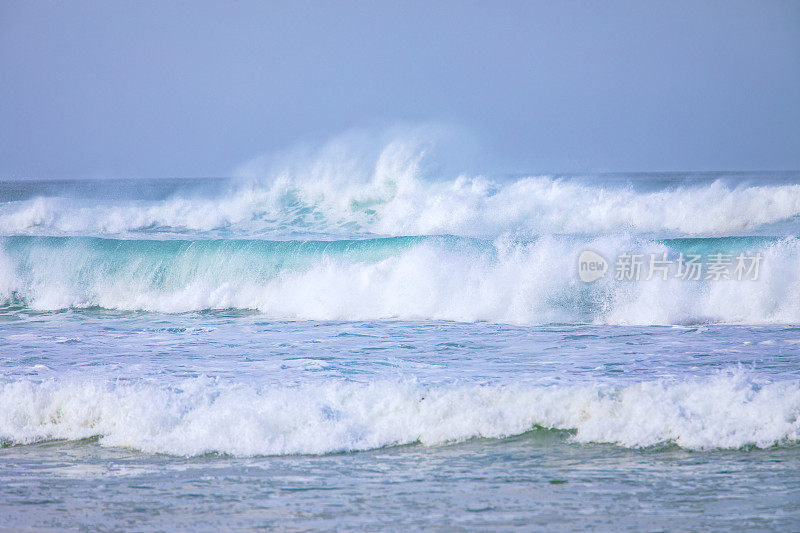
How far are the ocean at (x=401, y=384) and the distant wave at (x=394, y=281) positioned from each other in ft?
0.16

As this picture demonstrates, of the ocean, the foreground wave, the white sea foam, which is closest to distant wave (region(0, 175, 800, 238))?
the white sea foam

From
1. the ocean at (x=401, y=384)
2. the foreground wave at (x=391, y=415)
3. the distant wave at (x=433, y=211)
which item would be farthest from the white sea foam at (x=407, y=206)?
the foreground wave at (x=391, y=415)

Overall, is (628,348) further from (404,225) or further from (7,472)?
(404,225)

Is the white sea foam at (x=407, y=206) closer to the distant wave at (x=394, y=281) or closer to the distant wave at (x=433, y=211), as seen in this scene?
the distant wave at (x=433, y=211)

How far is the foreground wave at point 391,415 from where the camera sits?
20.0 ft

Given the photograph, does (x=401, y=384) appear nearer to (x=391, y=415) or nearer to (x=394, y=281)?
(x=391, y=415)

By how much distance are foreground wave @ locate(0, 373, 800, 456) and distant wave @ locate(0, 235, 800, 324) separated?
4359 millimetres

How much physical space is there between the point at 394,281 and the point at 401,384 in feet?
20.3

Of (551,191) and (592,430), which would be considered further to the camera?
(551,191)

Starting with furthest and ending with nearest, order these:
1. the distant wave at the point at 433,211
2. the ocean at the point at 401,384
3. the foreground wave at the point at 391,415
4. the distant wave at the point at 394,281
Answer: the distant wave at the point at 433,211 < the distant wave at the point at 394,281 < the foreground wave at the point at 391,415 < the ocean at the point at 401,384

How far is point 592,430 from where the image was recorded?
615cm

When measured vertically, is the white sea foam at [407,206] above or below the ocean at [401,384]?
above

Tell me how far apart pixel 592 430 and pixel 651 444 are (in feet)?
1.57

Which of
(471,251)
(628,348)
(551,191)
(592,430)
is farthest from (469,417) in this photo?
(551,191)
